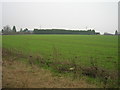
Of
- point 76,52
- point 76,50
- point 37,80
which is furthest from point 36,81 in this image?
point 76,50

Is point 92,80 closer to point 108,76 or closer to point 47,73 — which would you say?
point 108,76

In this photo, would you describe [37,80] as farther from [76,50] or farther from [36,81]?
[76,50]

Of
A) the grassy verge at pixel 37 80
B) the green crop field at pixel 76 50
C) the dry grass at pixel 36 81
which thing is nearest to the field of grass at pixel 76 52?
the green crop field at pixel 76 50

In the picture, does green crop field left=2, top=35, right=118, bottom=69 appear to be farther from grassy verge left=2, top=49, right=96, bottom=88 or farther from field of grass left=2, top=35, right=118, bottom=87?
grassy verge left=2, top=49, right=96, bottom=88

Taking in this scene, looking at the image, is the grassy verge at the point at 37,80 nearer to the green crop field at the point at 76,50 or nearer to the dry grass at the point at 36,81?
the dry grass at the point at 36,81

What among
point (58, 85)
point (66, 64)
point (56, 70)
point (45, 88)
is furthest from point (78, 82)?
point (66, 64)

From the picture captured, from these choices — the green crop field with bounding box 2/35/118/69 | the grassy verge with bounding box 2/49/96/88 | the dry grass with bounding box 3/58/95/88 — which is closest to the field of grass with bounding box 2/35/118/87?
the green crop field with bounding box 2/35/118/69

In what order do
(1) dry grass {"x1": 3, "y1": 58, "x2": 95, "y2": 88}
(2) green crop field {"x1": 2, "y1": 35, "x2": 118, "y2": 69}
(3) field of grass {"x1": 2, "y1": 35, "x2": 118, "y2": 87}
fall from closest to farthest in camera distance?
(1) dry grass {"x1": 3, "y1": 58, "x2": 95, "y2": 88} → (3) field of grass {"x1": 2, "y1": 35, "x2": 118, "y2": 87} → (2) green crop field {"x1": 2, "y1": 35, "x2": 118, "y2": 69}

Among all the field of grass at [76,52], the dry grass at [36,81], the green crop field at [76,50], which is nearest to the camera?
the dry grass at [36,81]

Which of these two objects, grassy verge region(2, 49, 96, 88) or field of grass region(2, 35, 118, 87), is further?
field of grass region(2, 35, 118, 87)

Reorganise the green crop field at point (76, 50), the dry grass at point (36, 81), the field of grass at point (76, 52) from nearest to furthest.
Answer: the dry grass at point (36, 81) < the field of grass at point (76, 52) < the green crop field at point (76, 50)

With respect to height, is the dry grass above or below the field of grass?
below

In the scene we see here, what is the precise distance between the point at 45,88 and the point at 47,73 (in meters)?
2.18

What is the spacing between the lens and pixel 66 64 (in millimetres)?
9625
